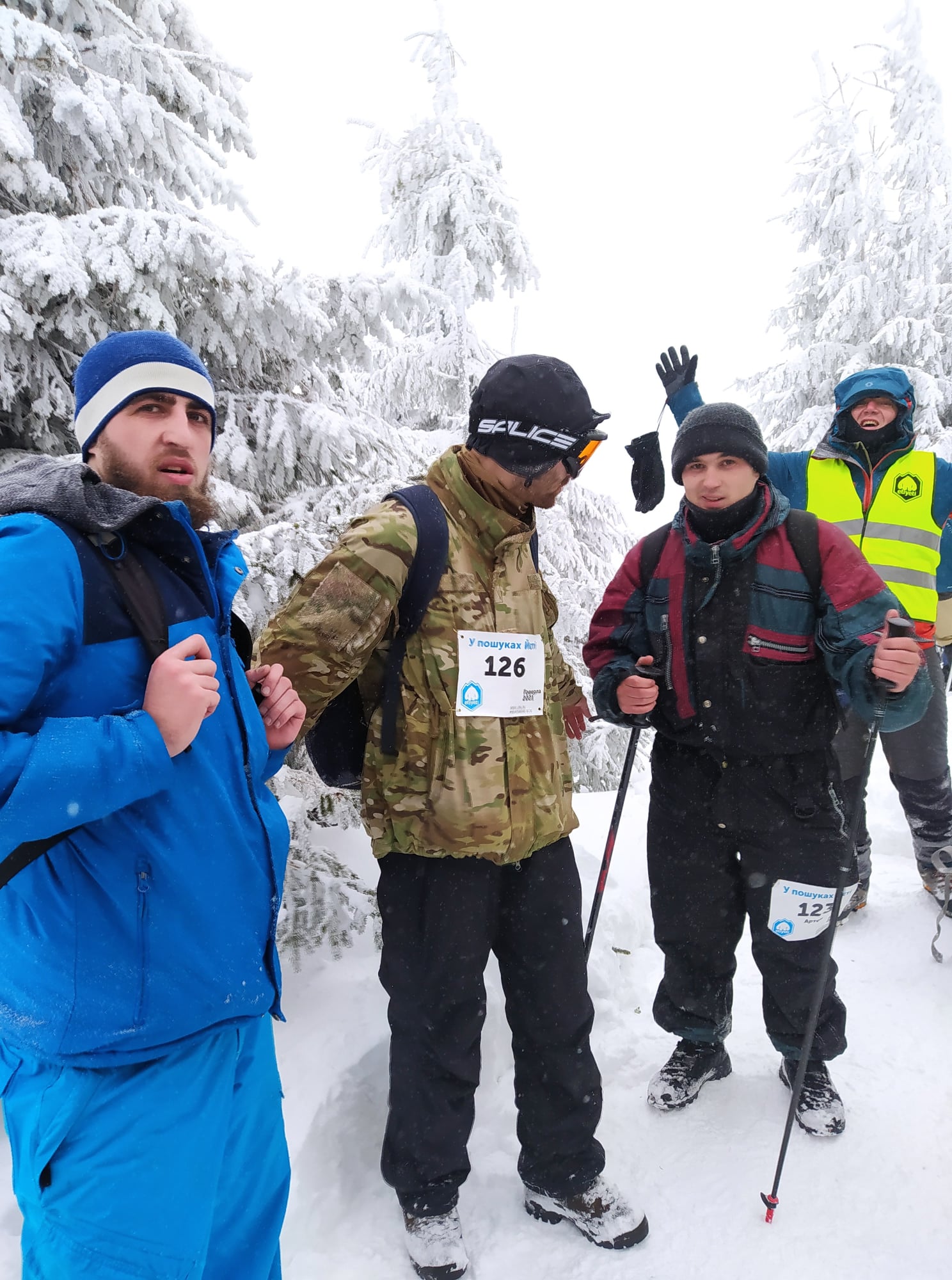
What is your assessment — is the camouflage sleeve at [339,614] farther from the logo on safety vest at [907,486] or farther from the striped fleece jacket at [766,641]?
the logo on safety vest at [907,486]

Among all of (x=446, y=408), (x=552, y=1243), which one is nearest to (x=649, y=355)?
(x=446, y=408)

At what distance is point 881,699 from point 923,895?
293 cm

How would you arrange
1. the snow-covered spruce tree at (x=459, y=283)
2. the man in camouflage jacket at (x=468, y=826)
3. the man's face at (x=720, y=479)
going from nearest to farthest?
the man in camouflage jacket at (x=468, y=826) → the man's face at (x=720, y=479) → the snow-covered spruce tree at (x=459, y=283)

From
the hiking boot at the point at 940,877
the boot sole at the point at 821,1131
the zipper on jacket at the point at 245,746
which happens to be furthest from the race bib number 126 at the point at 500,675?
the hiking boot at the point at 940,877

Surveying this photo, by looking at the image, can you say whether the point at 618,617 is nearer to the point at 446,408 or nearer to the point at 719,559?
the point at 719,559

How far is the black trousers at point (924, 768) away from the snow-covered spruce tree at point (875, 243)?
339 inches

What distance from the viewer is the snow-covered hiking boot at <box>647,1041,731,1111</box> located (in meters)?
2.98

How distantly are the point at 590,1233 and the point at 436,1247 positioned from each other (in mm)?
522

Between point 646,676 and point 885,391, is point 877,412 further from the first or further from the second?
point 646,676

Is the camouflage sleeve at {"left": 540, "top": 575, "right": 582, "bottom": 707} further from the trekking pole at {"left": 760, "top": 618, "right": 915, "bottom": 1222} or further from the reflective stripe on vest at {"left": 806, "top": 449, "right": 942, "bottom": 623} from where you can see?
the reflective stripe on vest at {"left": 806, "top": 449, "right": 942, "bottom": 623}

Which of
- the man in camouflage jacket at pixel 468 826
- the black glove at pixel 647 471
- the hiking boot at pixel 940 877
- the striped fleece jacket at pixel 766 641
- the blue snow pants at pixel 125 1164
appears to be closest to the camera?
the blue snow pants at pixel 125 1164

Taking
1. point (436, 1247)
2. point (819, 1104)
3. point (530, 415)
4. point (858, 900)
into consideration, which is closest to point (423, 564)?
point (530, 415)

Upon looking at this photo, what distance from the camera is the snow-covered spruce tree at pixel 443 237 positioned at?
7.62 m

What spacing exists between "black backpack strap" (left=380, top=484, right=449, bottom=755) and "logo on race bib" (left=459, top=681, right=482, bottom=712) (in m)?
0.20
